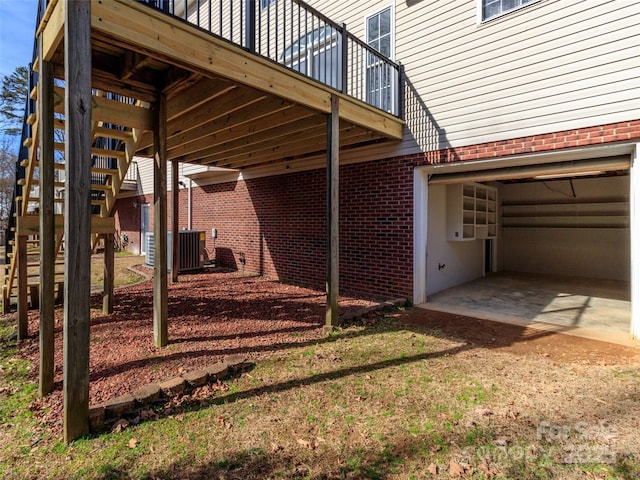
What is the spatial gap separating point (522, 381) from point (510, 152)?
11.1 feet

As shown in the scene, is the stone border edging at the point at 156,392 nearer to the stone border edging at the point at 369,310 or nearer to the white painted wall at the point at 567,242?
the stone border edging at the point at 369,310

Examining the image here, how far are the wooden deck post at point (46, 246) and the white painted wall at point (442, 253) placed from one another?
5.88 metres

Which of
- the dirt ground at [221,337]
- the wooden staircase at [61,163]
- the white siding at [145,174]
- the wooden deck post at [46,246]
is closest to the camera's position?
the wooden deck post at [46,246]

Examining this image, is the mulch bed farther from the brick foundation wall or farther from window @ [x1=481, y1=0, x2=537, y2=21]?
window @ [x1=481, y1=0, x2=537, y2=21]

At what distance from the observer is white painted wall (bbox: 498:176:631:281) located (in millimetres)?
8906

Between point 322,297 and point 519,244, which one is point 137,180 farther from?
point 519,244

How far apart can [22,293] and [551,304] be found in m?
8.13

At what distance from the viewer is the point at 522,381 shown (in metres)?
3.21

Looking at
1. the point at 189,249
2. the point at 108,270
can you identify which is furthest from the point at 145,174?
the point at 108,270

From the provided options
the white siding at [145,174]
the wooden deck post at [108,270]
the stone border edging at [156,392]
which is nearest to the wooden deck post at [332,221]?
the stone border edging at [156,392]

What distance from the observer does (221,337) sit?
427 centimetres

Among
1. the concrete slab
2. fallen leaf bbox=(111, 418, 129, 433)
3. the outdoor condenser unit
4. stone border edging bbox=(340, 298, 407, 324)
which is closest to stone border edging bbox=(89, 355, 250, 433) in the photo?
fallen leaf bbox=(111, 418, 129, 433)

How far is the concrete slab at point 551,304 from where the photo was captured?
4914 mm

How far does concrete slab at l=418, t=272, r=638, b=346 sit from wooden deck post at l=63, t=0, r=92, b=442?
5.10 meters
